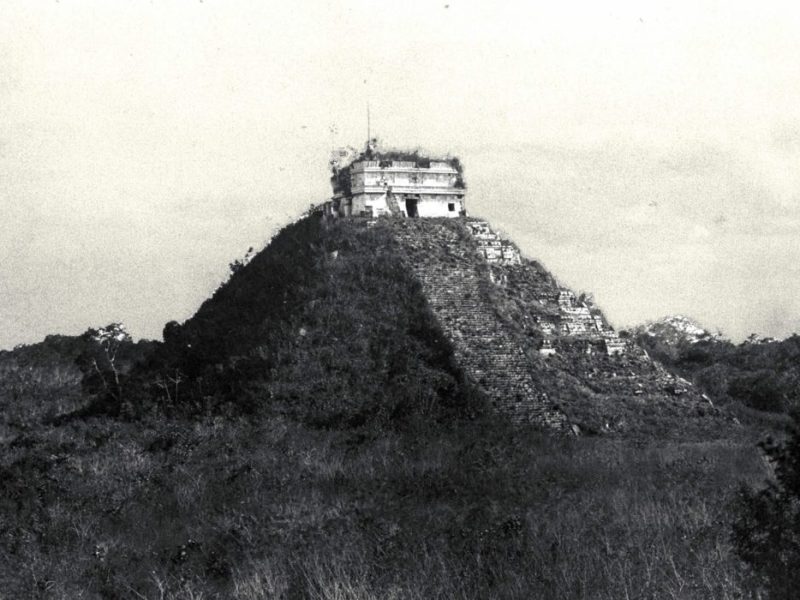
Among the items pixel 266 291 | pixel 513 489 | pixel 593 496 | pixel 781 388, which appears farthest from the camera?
pixel 781 388

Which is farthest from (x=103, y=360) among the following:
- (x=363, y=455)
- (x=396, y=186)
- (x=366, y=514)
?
(x=366, y=514)

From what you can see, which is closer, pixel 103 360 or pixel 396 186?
pixel 396 186

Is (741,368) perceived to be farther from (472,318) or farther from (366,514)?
(366,514)

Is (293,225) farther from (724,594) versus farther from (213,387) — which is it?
(724,594)

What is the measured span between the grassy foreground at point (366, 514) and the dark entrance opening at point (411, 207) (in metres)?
12.4

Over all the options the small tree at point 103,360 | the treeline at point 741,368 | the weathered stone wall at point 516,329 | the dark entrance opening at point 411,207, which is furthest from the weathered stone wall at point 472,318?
the small tree at point 103,360

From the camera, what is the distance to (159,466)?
2103 cm

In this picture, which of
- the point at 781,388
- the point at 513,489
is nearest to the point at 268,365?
the point at 513,489

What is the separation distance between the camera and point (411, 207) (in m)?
35.8

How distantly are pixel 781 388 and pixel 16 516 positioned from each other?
2778 cm

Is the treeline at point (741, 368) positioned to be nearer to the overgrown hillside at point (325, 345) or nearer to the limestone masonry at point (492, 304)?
the limestone masonry at point (492, 304)

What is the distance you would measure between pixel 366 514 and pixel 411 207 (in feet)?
70.4

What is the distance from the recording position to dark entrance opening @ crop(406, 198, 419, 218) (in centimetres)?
3572

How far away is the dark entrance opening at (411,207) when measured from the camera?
3572cm
